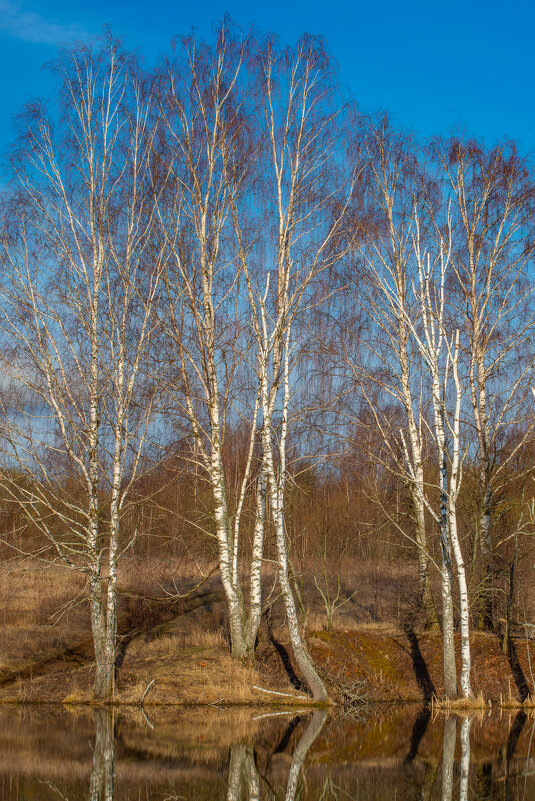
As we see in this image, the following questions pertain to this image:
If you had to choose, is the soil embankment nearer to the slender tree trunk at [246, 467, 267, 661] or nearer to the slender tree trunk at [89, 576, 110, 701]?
the slender tree trunk at [89, 576, 110, 701]

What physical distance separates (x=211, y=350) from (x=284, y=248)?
274 centimetres

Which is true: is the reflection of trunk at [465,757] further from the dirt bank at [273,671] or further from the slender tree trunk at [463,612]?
the dirt bank at [273,671]

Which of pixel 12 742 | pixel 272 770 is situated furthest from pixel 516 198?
pixel 12 742

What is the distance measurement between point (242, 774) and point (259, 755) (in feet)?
3.81

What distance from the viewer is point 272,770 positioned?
10.5 m

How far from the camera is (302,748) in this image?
11.8 meters

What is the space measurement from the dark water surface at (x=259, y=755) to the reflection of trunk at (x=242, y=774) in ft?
0.06

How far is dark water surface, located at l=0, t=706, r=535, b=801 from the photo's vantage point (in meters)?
9.45

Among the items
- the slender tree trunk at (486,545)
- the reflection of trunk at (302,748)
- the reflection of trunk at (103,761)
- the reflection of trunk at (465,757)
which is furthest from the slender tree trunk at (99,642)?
the slender tree trunk at (486,545)

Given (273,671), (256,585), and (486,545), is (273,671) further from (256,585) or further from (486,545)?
(486,545)

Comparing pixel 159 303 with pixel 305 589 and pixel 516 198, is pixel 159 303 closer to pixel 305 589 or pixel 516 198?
pixel 516 198

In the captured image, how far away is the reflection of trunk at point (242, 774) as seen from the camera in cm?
918

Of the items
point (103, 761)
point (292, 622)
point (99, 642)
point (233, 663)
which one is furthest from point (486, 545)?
point (103, 761)

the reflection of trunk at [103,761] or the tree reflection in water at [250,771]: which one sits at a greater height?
the reflection of trunk at [103,761]
